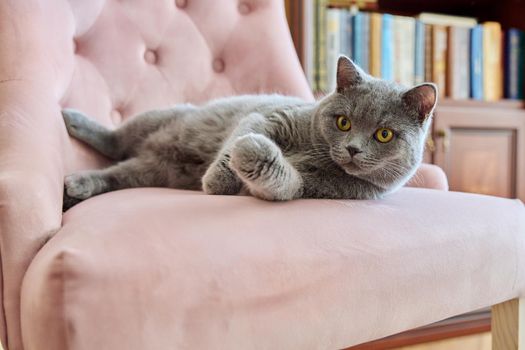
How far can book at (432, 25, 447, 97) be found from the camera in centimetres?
180

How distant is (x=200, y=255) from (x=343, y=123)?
16.7 inches

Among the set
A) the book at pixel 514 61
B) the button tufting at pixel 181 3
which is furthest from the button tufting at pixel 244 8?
the book at pixel 514 61

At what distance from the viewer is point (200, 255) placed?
574 millimetres

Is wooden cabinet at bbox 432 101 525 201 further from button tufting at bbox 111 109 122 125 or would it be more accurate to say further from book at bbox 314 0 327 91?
button tufting at bbox 111 109 122 125

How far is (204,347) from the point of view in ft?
1.83

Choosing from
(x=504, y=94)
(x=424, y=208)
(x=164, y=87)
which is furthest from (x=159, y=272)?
(x=504, y=94)

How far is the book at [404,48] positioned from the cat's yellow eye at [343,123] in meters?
0.97

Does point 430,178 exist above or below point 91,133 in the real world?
below

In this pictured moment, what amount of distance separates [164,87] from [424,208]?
78 centimetres

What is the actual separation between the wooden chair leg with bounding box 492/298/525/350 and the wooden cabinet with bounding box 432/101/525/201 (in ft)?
2.81

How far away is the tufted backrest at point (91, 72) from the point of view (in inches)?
25.0

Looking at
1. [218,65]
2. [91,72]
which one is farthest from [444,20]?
[91,72]

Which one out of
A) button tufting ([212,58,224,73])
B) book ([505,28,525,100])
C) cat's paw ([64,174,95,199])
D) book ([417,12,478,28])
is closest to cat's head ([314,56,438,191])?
cat's paw ([64,174,95,199])

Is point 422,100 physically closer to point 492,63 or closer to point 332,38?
point 332,38
